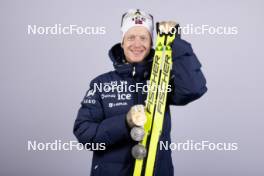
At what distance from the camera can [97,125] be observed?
4.97ft

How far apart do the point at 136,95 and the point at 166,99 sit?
0.32 ft

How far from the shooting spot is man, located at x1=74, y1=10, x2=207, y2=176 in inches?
58.4

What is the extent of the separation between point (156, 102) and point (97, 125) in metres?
0.22

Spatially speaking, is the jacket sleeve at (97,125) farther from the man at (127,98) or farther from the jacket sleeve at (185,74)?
the jacket sleeve at (185,74)

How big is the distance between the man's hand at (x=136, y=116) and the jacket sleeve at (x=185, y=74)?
128mm
